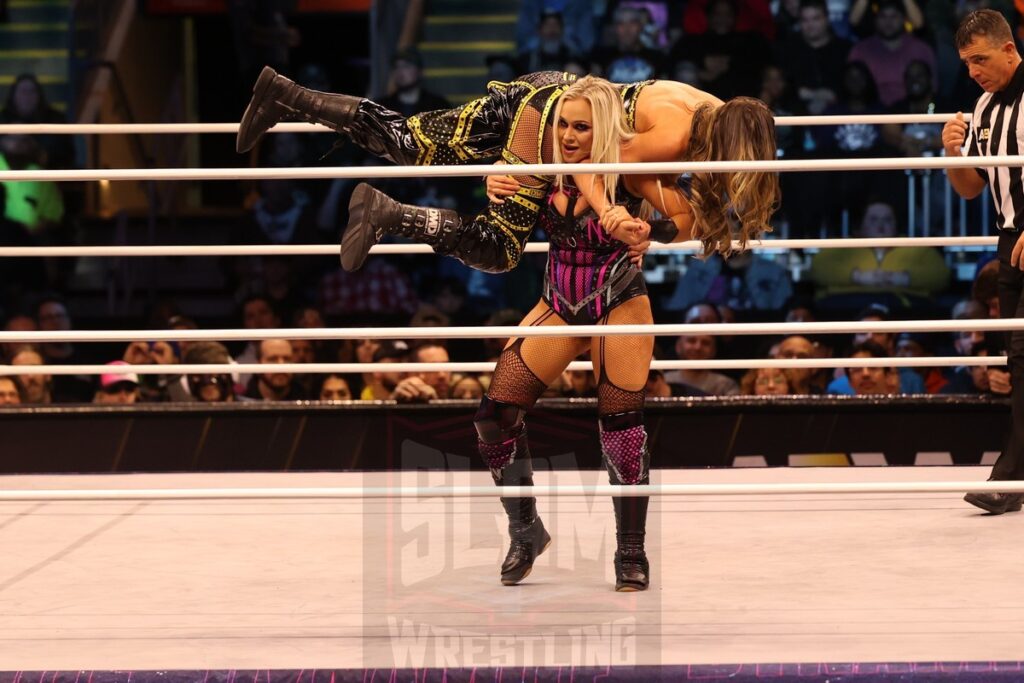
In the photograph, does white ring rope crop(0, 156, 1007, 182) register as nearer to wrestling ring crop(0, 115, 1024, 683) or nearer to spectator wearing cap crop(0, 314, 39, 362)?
wrestling ring crop(0, 115, 1024, 683)

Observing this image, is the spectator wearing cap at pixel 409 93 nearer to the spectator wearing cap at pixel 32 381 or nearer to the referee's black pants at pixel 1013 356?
the spectator wearing cap at pixel 32 381

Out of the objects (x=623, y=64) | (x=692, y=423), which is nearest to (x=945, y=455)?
(x=692, y=423)

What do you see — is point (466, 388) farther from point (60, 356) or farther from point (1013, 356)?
point (1013, 356)

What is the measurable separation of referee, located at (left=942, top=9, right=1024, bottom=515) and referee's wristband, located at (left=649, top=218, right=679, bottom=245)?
744mm

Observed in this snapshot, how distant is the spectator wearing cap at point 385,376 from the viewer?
446 cm

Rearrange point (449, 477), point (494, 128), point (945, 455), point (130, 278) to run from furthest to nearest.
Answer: point (130, 278)
point (945, 455)
point (449, 477)
point (494, 128)

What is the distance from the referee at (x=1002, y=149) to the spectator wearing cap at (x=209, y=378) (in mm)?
2463

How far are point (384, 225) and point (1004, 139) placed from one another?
4.57ft

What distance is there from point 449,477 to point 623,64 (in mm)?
3337

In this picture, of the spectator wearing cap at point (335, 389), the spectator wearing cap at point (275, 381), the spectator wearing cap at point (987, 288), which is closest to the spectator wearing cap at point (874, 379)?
the spectator wearing cap at point (987, 288)

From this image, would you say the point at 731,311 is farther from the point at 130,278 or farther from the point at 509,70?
the point at 130,278

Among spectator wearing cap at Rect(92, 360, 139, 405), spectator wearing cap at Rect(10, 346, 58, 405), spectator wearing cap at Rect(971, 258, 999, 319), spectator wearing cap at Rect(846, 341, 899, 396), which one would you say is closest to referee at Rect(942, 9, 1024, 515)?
spectator wearing cap at Rect(971, 258, 999, 319)

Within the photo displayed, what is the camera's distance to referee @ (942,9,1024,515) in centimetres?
288

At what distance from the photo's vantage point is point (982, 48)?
2891mm
